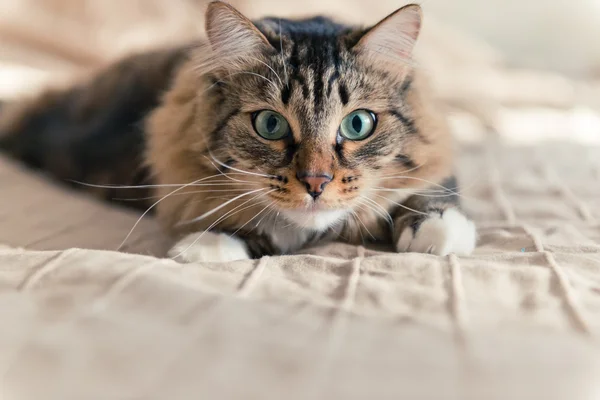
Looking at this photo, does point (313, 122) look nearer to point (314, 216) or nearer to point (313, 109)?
point (313, 109)

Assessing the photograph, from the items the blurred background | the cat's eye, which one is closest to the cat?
the cat's eye

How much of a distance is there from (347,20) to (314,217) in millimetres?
1744

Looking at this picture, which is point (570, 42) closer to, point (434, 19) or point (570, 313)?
point (434, 19)

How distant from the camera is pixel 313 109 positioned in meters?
1.07

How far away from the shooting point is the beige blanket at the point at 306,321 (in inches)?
24.1

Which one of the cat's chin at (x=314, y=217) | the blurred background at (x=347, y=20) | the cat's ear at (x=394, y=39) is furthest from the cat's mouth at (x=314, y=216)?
the blurred background at (x=347, y=20)

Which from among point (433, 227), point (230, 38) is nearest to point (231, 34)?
point (230, 38)

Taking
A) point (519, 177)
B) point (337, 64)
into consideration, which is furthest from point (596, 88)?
point (337, 64)

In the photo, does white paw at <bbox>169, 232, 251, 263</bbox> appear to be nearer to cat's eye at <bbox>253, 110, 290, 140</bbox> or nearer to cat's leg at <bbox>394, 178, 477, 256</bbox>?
cat's eye at <bbox>253, 110, 290, 140</bbox>

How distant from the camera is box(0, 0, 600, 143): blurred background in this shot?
2.28 metres

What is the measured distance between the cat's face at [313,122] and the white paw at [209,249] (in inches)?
4.8

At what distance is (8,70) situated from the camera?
2312 millimetres

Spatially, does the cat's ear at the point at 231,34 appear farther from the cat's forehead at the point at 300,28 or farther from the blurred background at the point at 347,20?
the blurred background at the point at 347,20

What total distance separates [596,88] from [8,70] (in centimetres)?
296
